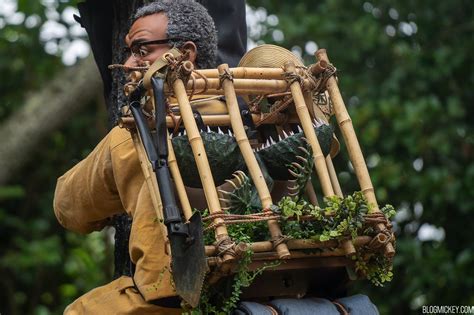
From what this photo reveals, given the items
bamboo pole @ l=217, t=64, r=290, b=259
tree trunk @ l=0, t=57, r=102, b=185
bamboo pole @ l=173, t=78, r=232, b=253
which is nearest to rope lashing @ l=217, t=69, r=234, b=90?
bamboo pole @ l=217, t=64, r=290, b=259

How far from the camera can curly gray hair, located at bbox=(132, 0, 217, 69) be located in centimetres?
400

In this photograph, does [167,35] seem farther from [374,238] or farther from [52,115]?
[52,115]

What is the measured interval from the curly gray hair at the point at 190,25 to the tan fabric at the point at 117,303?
0.86 meters

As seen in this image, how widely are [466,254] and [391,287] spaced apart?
3.73 ft

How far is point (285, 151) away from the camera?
3.73 m

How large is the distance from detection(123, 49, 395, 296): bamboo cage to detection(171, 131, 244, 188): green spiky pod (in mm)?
27

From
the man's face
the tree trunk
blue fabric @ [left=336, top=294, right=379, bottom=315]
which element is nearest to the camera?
blue fabric @ [left=336, top=294, right=379, bottom=315]

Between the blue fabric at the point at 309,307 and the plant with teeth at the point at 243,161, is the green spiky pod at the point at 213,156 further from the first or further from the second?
the blue fabric at the point at 309,307

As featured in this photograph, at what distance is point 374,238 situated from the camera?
3.54 m

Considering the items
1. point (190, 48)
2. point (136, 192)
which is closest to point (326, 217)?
point (136, 192)

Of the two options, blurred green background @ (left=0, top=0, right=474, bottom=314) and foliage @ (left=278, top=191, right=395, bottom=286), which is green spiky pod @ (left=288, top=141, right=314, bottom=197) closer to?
foliage @ (left=278, top=191, right=395, bottom=286)

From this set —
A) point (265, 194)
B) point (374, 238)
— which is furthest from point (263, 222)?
point (374, 238)

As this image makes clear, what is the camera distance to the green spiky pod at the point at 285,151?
3.72 m

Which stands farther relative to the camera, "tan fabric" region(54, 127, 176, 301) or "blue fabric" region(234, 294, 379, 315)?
"tan fabric" region(54, 127, 176, 301)
